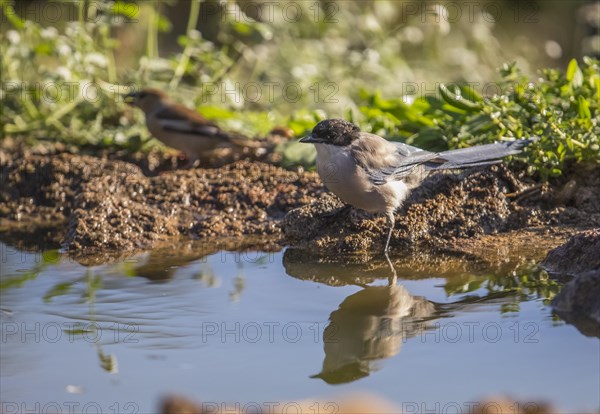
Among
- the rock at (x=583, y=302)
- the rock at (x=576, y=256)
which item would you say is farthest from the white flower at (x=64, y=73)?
the rock at (x=583, y=302)

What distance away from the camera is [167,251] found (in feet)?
17.5

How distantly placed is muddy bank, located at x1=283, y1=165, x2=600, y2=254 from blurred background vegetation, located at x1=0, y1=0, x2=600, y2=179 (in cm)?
18

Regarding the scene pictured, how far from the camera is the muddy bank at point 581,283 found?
363cm

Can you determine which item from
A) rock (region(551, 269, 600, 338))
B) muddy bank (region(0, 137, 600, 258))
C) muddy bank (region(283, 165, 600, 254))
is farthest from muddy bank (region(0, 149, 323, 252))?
rock (region(551, 269, 600, 338))

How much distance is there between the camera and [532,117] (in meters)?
5.68

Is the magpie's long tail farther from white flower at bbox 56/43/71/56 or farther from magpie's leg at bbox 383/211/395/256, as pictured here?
white flower at bbox 56/43/71/56

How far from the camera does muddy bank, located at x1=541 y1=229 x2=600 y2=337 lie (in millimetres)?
3627

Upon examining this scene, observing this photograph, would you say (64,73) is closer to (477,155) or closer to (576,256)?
(477,155)

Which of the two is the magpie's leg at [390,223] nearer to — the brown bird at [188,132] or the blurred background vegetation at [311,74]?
the blurred background vegetation at [311,74]

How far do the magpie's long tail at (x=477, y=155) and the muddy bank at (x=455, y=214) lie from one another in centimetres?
19

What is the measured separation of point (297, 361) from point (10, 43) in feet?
18.0

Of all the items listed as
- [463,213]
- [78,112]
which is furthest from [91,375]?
[78,112]

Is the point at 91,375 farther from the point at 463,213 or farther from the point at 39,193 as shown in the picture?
the point at 39,193

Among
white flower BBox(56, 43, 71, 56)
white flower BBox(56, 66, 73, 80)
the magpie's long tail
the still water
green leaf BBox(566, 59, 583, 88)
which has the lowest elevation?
the still water
